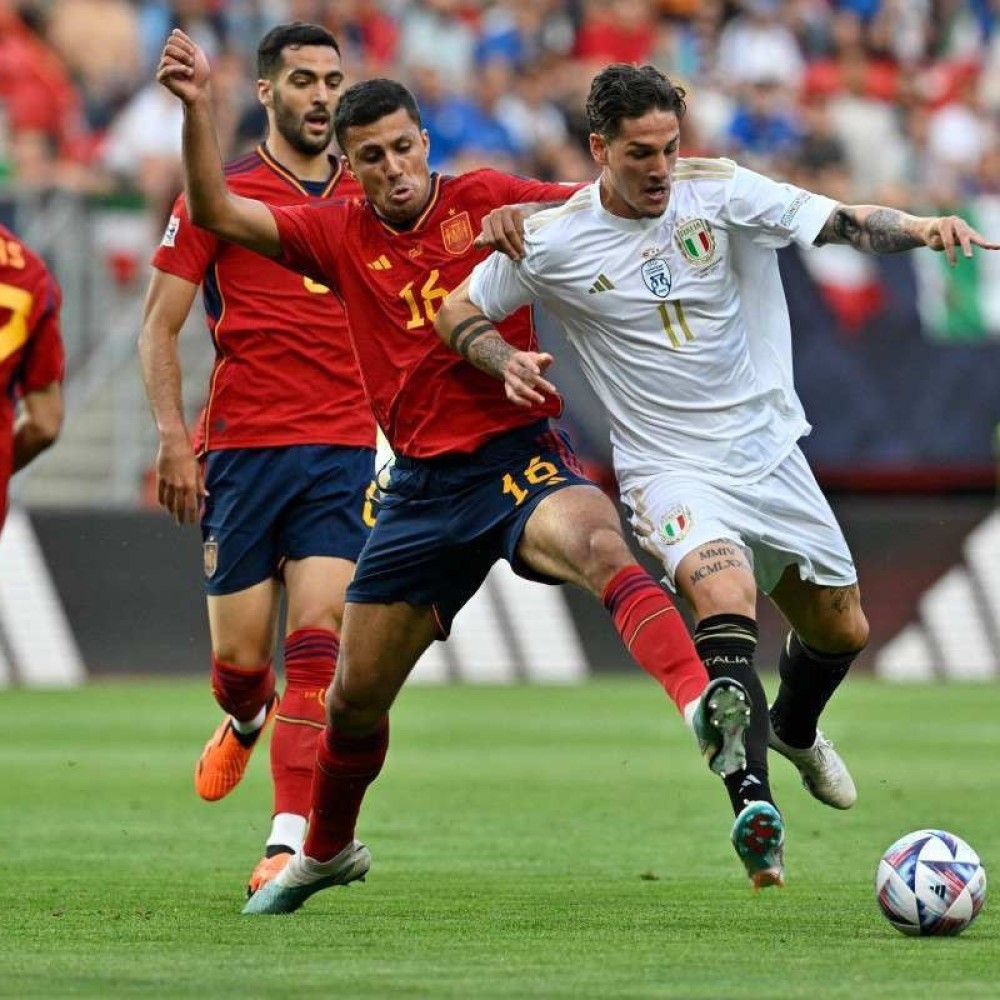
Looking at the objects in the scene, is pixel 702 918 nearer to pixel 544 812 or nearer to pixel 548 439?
pixel 548 439

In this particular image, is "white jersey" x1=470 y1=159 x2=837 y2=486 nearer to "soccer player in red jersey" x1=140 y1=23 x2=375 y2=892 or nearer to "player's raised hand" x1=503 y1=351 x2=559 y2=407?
"player's raised hand" x1=503 y1=351 x2=559 y2=407

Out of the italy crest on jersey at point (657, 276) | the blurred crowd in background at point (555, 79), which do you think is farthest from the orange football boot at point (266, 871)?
the blurred crowd in background at point (555, 79)

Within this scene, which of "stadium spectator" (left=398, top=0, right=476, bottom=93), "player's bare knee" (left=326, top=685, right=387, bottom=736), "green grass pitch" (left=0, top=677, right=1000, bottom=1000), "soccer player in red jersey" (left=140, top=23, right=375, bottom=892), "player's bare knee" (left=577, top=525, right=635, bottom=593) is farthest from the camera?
"stadium spectator" (left=398, top=0, right=476, bottom=93)

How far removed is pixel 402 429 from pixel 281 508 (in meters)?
1.52

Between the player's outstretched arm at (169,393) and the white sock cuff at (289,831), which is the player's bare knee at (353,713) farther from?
the player's outstretched arm at (169,393)

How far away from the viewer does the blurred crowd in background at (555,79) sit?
2034 centimetres

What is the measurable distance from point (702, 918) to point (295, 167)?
3.44 meters

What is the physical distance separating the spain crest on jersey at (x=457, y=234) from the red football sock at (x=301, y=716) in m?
1.64

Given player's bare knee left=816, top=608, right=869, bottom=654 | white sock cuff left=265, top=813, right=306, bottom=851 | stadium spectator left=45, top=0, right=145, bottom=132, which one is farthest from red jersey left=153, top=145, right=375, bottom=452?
stadium spectator left=45, top=0, right=145, bottom=132

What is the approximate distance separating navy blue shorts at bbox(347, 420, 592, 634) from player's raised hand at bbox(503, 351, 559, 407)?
0.52 metres

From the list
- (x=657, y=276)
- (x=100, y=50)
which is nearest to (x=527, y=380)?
(x=657, y=276)

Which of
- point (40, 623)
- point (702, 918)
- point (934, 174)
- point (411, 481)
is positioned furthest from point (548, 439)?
point (934, 174)

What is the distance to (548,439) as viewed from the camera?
312 inches

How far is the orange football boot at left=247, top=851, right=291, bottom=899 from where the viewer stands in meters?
→ 8.35
